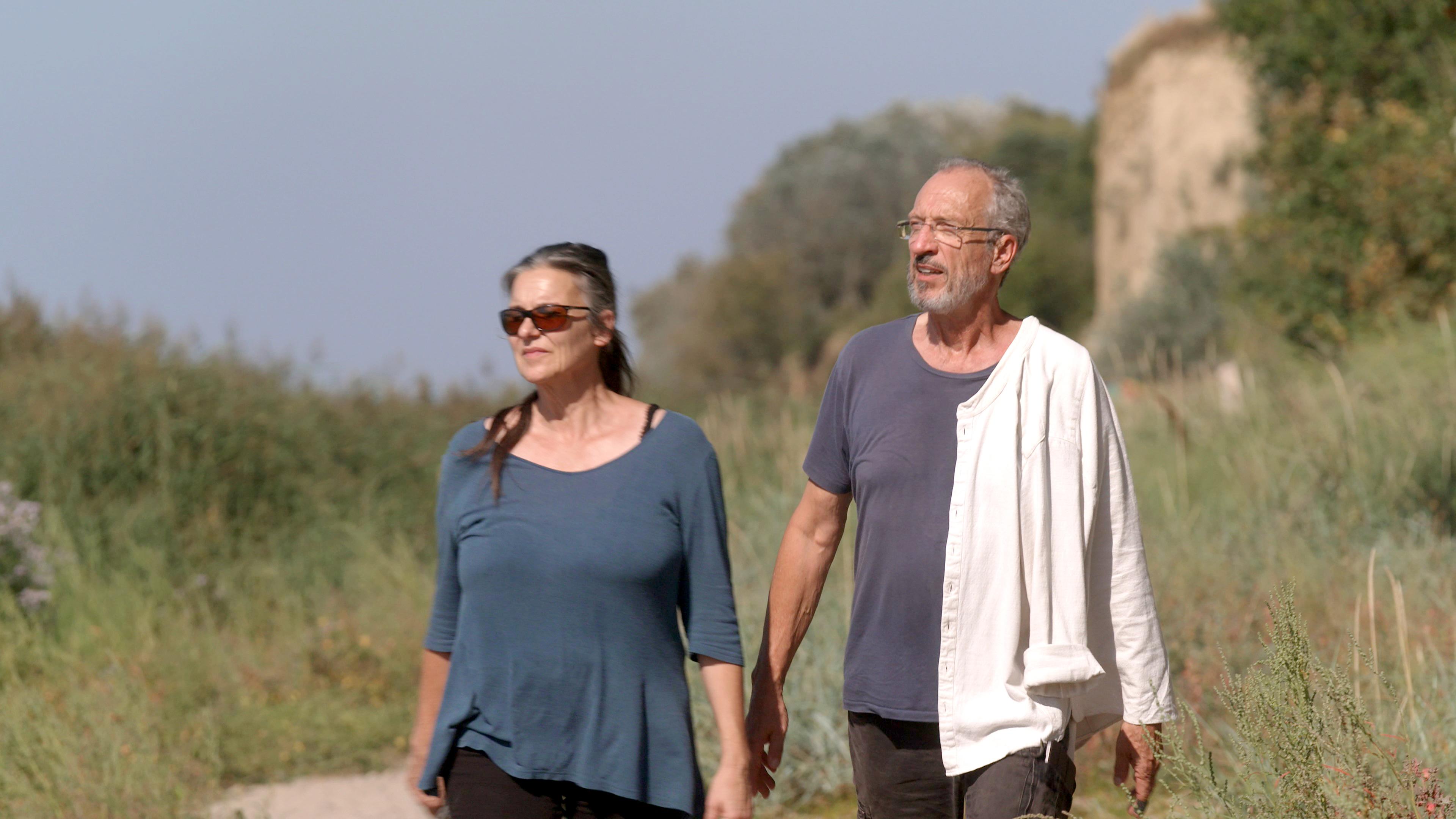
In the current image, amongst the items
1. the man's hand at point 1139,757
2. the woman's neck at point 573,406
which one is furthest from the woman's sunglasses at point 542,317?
the man's hand at point 1139,757

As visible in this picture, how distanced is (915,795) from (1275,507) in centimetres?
526

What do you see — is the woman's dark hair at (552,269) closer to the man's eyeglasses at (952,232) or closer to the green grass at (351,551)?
the man's eyeglasses at (952,232)

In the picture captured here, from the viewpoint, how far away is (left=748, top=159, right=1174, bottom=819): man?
3.04 m

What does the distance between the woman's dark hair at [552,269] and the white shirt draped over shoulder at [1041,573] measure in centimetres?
84

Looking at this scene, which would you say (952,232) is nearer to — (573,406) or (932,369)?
(932,369)

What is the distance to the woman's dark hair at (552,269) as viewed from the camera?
3154mm

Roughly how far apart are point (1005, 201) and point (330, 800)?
4.81m

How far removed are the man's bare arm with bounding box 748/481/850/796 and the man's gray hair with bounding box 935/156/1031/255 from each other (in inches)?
29.6

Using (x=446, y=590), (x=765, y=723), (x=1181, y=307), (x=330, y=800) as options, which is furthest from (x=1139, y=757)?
(x=1181, y=307)

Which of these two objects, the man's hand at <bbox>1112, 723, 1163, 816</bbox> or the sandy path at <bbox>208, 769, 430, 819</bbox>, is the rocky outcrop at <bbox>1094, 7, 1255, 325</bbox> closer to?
the sandy path at <bbox>208, 769, 430, 819</bbox>

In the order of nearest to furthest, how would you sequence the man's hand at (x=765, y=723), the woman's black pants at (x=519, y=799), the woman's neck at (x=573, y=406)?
1. the woman's black pants at (x=519, y=799)
2. the woman's neck at (x=573, y=406)
3. the man's hand at (x=765, y=723)

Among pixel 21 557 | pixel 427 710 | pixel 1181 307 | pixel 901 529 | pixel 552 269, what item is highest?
pixel 552 269

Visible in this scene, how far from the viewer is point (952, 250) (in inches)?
128

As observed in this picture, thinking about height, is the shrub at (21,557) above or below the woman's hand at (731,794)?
below
